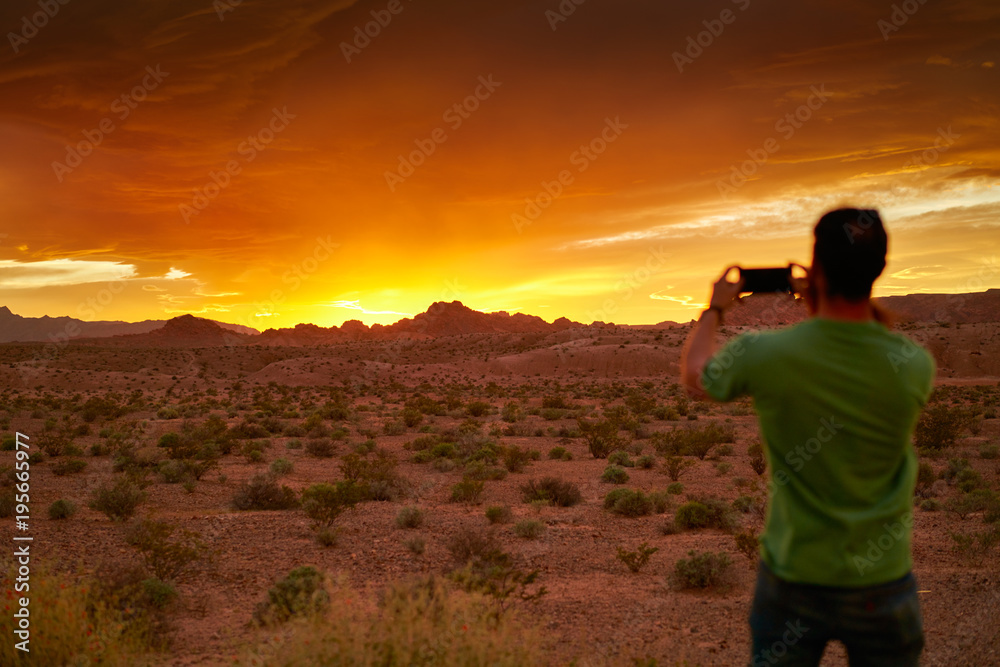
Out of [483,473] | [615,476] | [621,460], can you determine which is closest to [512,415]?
[621,460]

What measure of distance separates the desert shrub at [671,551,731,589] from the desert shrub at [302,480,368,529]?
5977mm

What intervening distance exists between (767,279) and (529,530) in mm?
8985

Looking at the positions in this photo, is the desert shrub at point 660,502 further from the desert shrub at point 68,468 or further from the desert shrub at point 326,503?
the desert shrub at point 68,468

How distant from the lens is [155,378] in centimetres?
6969

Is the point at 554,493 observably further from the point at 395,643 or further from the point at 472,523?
the point at 395,643

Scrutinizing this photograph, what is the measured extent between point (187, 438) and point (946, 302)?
575 ft

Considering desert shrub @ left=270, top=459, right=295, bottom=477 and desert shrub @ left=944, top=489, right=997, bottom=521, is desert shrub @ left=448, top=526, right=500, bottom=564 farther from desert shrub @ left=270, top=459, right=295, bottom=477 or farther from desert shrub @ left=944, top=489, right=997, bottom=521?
desert shrub @ left=270, top=459, right=295, bottom=477

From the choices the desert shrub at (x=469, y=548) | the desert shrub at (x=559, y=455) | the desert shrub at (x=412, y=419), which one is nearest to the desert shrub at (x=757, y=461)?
the desert shrub at (x=559, y=455)

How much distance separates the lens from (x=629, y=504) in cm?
1298

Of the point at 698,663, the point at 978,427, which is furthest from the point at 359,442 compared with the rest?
the point at 978,427

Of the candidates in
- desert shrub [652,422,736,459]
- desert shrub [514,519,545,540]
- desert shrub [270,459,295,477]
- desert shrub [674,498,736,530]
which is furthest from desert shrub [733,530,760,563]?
desert shrub [270,459,295,477]

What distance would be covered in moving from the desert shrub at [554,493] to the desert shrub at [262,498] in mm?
4900

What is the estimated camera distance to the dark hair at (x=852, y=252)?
7.98ft

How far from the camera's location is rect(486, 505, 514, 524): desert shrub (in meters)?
12.0
